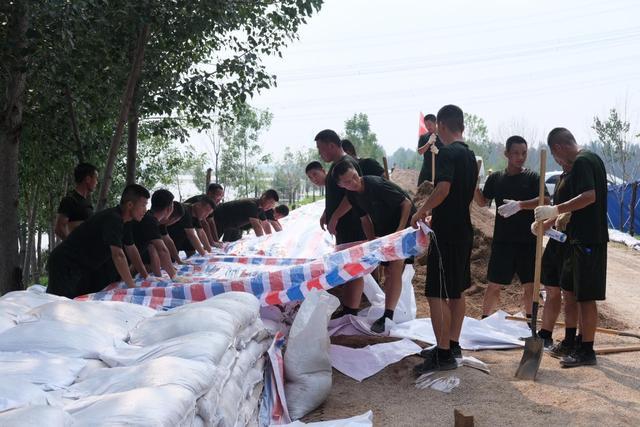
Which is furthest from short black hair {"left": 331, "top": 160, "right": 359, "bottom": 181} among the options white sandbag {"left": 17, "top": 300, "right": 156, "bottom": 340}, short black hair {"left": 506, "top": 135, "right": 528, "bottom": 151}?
white sandbag {"left": 17, "top": 300, "right": 156, "bottom": 340}

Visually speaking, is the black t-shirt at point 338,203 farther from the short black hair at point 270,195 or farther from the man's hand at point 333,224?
the short black hair at point 270,195

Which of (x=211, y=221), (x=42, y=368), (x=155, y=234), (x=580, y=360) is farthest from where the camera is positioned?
(x=211, y=221)

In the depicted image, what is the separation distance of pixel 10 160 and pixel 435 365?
13.6 feet

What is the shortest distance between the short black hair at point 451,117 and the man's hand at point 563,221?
38.4 inches

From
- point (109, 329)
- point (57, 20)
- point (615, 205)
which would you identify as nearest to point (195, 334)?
point (109, 329)

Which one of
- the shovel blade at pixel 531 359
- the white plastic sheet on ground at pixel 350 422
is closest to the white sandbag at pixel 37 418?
the white plastic sheet on ground at pixel 350 422

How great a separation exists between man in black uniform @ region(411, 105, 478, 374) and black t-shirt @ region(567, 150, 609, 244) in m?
0.66

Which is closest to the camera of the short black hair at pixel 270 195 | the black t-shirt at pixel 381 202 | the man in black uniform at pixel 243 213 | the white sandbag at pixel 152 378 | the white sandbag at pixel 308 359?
the white sandbag at pixel 152 378

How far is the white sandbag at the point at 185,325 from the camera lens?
2.78 m

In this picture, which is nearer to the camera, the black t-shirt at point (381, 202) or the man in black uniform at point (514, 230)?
the black t-shirt at point (381, 202)

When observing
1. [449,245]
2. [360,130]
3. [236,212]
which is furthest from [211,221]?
[360,130]

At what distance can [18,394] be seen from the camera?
2051 millimetres

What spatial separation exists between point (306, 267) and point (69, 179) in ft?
27.1

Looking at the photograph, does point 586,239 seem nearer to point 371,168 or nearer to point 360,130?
point 371,168
